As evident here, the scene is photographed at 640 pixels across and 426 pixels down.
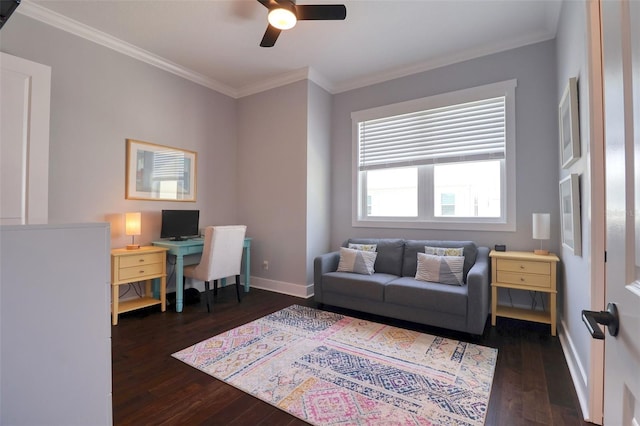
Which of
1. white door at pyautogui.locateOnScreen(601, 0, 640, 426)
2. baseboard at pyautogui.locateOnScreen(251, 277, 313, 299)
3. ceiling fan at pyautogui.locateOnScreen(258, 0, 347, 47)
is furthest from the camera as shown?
baseboard at pyautogui.locateOnScreen(251, 277, 313, 299)

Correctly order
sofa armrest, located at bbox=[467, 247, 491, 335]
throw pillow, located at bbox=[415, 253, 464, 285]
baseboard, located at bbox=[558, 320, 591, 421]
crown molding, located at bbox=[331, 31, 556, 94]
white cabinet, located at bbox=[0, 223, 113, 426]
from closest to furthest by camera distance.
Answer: white cabinet, located at bbox=[0, 223, 113, 426] < baseboard, located at bbox=[558, 320, 591, 421] < sofa armrest, located at bbox=[467, 247, 491, 335] < throw pillow, located at bbox=[415, 253, 464, 285] < crown molding, located at bbox=[331, 31, 556, 94]

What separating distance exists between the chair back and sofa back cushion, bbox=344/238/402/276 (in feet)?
5.80

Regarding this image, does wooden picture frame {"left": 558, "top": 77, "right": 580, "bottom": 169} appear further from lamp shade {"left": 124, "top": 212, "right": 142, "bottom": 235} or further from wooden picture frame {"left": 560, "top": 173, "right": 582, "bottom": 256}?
lamp shade {"left": 124, "top": 212, "right": 142, "bottom": 235}

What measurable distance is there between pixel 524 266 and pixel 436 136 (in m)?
1.85

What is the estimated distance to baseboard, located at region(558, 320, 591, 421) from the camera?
1.75 m

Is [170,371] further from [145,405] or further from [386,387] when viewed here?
[386,387]

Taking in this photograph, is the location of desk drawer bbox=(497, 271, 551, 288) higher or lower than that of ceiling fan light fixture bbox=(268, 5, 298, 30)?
lower

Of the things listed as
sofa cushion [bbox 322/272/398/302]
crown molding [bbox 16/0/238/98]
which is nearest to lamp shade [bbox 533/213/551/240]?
sofa cushion [bbox 322/272/398/302]

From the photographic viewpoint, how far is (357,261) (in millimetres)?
3525

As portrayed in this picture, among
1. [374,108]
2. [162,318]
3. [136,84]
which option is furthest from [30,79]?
[374,108]

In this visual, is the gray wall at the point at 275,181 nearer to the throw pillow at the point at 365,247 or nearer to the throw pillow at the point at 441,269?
the throw pillow at the point at 365,247

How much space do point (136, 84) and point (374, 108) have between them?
10.2 ft

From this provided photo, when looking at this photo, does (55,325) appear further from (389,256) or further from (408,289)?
(389,256)

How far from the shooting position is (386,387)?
2.00m
